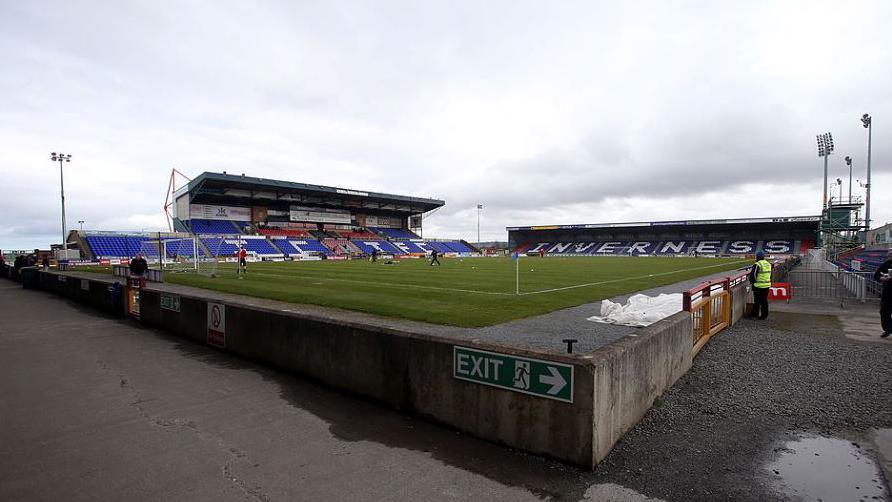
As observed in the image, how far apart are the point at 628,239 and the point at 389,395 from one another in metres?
94.1

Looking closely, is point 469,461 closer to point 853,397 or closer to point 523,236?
point 853,397

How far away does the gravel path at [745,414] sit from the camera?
3930 millimetres

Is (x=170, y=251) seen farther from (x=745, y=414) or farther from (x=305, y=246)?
(x=745, y=414)

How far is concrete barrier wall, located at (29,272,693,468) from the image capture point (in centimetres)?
412

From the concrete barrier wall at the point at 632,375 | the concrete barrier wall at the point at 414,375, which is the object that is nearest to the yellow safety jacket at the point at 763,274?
the concrete barrier wall at the point at 632,375

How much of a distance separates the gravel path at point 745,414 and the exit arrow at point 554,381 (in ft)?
2.69

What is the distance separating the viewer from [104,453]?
14.7ft

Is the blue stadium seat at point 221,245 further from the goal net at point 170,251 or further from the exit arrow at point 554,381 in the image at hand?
the exit arrow at point 554,381

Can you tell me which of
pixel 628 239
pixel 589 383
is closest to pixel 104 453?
pixel 589 383

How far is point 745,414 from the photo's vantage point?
5383 mm

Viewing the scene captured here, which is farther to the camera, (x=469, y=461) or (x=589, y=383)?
(x=469, y=461)

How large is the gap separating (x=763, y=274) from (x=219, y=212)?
71407 millimetres

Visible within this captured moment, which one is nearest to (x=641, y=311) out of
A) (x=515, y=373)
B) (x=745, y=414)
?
(x=745, y=414)

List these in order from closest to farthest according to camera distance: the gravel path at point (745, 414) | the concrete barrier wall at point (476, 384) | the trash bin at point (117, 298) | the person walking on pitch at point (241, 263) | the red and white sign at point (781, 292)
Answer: the gravel path at point (745, 414) < the concrete barrier wall at point (476, 384) < the trash bin at point (117, 298) < the red and white sign at point (781, 292) < the person walking on pitch at point (241, 263)
